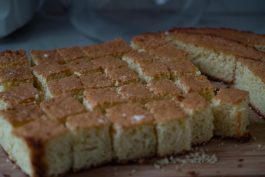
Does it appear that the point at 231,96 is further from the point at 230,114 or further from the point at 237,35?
the point at 237,35

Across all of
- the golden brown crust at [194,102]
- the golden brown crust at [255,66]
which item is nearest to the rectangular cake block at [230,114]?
the golden brown crust at [194,102]

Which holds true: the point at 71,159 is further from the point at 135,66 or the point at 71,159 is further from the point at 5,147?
the point at 135,66

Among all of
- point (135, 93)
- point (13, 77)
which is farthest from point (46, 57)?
point (135, 93)

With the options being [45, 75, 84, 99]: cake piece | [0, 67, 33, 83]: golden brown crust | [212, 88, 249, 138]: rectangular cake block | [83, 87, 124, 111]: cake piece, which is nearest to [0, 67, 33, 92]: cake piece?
[0, 67, 33, 83]: golden brown crust

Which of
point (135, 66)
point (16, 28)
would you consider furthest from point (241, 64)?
point (16, 28)

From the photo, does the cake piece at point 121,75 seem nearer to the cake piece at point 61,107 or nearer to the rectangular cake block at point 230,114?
the cake piece at point 61,107
